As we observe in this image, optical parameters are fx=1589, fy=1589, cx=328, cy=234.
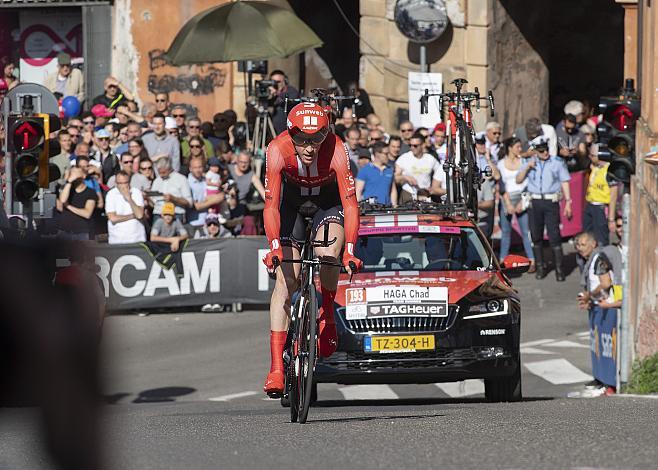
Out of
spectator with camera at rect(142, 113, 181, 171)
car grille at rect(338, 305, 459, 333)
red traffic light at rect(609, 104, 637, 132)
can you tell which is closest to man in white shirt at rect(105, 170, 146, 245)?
spectator with camera at rect(142, 113, 181, 171)

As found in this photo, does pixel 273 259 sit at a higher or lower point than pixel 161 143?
lower

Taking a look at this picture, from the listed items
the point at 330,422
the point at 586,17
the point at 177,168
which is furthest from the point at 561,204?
the point at 330,422

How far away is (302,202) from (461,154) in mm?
6743

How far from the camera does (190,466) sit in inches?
290

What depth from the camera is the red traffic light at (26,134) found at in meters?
17.7

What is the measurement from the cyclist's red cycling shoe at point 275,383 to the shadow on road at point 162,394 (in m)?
6.04

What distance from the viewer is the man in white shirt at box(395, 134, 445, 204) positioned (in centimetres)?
2125

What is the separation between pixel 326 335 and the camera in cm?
1003

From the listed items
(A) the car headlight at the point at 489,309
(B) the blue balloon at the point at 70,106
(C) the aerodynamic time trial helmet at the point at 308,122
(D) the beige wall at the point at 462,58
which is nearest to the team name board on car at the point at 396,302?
(A) the car headlight at the point at 489,309

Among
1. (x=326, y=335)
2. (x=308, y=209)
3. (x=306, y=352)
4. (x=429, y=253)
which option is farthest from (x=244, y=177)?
(x=306, y=352)

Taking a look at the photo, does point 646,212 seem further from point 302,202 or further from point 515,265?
point 302,202

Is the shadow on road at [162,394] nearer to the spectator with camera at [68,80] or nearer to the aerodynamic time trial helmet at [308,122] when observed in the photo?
the aerodynamic time trial helmet at [308,122]

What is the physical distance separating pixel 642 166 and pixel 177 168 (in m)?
7.78

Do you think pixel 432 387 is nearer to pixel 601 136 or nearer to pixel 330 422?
pixel 601 136
